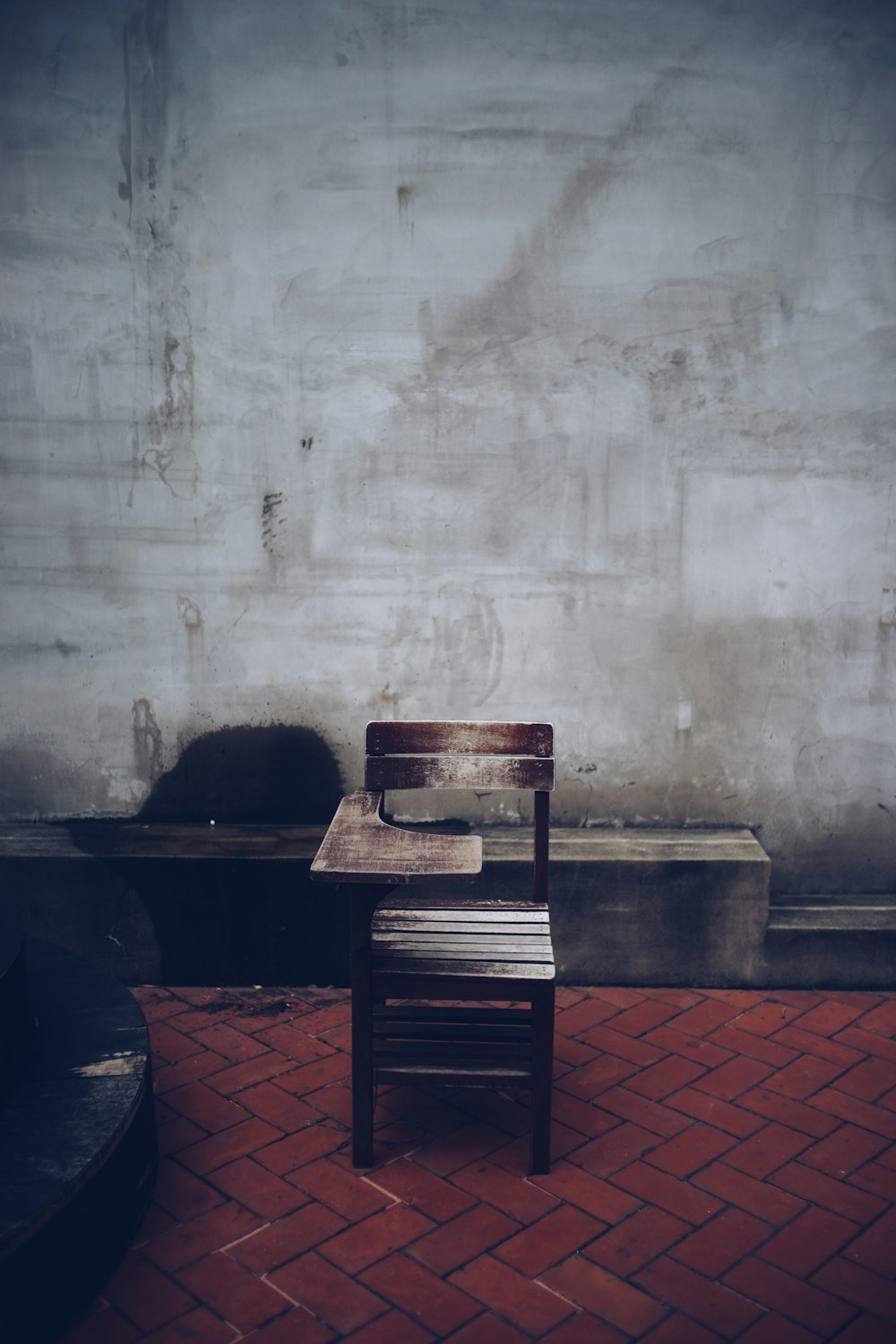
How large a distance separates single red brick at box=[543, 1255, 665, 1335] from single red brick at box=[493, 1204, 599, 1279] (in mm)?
41

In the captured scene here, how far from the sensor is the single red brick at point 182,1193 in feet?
9.64

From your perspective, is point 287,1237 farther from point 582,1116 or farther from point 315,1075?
point 582,1116

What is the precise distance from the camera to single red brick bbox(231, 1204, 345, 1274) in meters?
2.75

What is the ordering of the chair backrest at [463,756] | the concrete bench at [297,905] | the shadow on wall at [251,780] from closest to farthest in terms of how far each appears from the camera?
the chair backrest at [463,756]
the concrete bench at [297,905]
the shadow on wall at [251,780]

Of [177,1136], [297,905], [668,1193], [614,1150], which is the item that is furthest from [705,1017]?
[177,1136]

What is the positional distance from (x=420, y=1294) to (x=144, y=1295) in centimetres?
71

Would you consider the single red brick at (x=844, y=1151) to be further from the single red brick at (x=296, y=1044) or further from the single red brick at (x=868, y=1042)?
the single red brick at (x=296, y=1044)

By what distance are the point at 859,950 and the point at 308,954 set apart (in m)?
2.23

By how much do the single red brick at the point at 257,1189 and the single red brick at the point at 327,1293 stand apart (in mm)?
212

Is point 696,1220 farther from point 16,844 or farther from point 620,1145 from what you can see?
point 16,844

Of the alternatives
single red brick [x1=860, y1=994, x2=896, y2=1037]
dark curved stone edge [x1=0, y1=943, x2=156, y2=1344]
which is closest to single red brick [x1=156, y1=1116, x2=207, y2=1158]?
dark curved stone edge [x1=0, y1=943, x2=156, y2=1344]

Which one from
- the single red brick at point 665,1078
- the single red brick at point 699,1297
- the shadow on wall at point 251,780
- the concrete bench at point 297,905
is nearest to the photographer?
the single red brick at point 699,1297

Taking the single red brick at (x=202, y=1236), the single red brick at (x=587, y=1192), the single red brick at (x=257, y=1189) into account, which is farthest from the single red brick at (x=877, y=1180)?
the single red brick at (x=202, y=1236)

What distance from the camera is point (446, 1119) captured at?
3.39m
